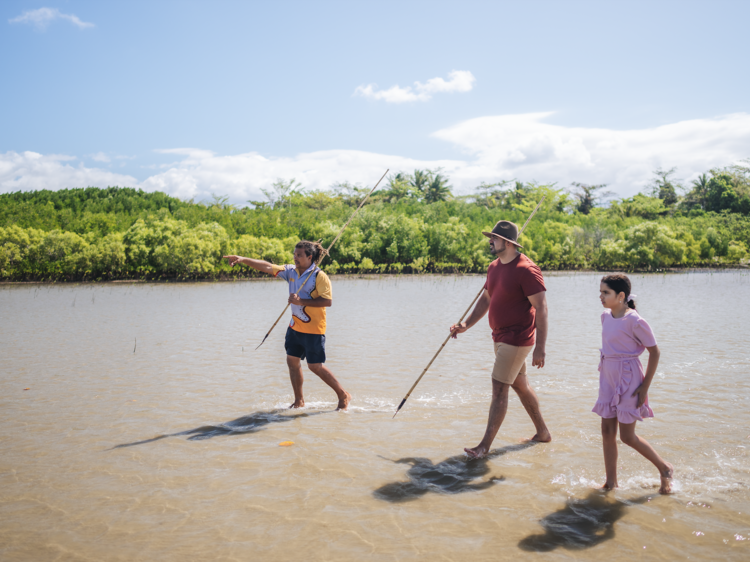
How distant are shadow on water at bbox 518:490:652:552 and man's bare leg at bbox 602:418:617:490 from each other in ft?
0.34

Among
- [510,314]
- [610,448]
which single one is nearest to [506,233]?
[510,314]

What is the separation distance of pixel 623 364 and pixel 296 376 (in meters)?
3.54

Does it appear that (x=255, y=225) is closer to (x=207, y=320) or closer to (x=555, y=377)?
(x=207, y=320)

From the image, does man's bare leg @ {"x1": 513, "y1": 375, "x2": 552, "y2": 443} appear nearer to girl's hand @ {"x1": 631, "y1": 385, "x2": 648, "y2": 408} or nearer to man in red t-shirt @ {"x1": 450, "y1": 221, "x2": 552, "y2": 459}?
man in red t-shirt @ {"x1": 450, "y1": 221, "x2": 552, "y2": 459}

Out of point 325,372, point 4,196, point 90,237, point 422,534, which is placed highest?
point 4,196

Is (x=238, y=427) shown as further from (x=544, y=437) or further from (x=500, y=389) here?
(x=544, y=437)

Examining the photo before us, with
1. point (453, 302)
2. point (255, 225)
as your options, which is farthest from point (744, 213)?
point (453, 302)

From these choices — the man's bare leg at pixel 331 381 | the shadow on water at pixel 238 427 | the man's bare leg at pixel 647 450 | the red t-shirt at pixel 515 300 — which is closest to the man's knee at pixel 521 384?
the red t-shirt at pixel 515 300

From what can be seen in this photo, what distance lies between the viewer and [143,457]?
4.98 meters

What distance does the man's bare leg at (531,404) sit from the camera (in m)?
5.03

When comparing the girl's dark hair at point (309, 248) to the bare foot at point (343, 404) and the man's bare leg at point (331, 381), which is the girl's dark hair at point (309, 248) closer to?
the man's bare leg at point (331, 381)

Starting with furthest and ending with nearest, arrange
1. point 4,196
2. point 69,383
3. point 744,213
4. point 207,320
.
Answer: point 744,213 < point 4,196 < point 207,320 < point 69,383

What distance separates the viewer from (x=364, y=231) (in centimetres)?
5534

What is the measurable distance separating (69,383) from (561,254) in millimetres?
58011
